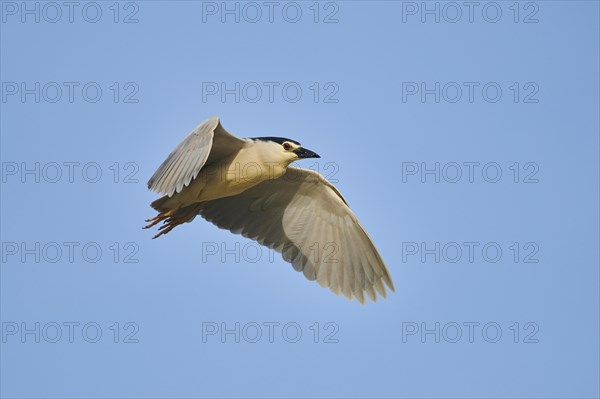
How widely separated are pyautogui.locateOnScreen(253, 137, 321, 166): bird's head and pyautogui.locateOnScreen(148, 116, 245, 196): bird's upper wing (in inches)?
32.4

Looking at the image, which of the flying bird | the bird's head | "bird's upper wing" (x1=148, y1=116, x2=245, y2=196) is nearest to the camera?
"bird's upper wing" (x1=148, y1=116, x2=245, y2=196)

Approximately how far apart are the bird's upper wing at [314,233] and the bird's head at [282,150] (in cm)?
142

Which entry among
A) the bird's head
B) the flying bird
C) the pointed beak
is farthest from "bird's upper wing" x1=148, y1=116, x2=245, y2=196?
the flying bird

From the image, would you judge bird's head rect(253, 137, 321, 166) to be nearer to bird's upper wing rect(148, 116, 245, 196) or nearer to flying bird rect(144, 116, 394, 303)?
flying bird rect(144, 116, 394, 303)

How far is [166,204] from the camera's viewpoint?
1326cm

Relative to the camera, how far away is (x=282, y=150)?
13148 mm

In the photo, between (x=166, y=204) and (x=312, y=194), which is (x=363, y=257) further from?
(x=166, y=204)

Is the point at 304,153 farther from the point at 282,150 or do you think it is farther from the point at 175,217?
the point at 175,217

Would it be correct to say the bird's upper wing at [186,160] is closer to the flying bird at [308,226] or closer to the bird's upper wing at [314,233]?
the flying bird at [308,226]

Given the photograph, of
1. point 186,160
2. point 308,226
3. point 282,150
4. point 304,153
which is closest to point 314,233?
point 308,226

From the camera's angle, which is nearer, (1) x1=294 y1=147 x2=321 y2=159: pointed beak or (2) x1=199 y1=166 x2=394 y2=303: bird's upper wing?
(1) x1=294 y1=147 x2=321 y2=159: pointed beak

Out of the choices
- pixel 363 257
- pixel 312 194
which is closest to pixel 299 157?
pixel 312 194

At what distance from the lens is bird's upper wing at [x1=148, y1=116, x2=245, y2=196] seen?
37.4 feet

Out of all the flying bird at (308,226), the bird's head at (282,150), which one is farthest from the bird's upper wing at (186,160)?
the flying bird at (308,226)
